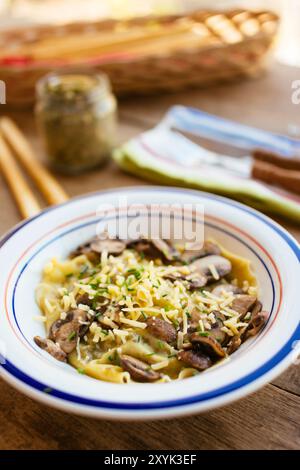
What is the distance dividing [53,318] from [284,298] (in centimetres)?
51

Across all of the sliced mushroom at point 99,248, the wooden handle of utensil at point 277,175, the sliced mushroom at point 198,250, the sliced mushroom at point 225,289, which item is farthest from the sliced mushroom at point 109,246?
the wooden handle of utensil at point 277,175

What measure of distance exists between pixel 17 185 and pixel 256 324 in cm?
A: 110

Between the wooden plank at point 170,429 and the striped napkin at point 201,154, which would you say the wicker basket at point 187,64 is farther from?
the wooden plank at point 170,429

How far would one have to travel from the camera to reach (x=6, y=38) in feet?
9.36

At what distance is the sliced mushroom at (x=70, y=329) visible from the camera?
1.16 m

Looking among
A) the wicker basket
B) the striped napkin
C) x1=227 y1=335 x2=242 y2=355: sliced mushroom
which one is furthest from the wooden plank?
the wicker basket

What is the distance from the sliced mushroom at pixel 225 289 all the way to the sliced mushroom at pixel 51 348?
38cm

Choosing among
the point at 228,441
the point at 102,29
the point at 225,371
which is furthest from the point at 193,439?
the point at 102,29

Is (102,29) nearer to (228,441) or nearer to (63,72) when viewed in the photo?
(63,72)

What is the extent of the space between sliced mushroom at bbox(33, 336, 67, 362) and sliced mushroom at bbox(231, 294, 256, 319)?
1.26ft

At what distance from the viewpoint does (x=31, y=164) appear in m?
2.07

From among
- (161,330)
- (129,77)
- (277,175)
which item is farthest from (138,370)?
(129,77)

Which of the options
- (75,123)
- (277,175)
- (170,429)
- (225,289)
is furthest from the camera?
(75,123)

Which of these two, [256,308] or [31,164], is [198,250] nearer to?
[256,308]
